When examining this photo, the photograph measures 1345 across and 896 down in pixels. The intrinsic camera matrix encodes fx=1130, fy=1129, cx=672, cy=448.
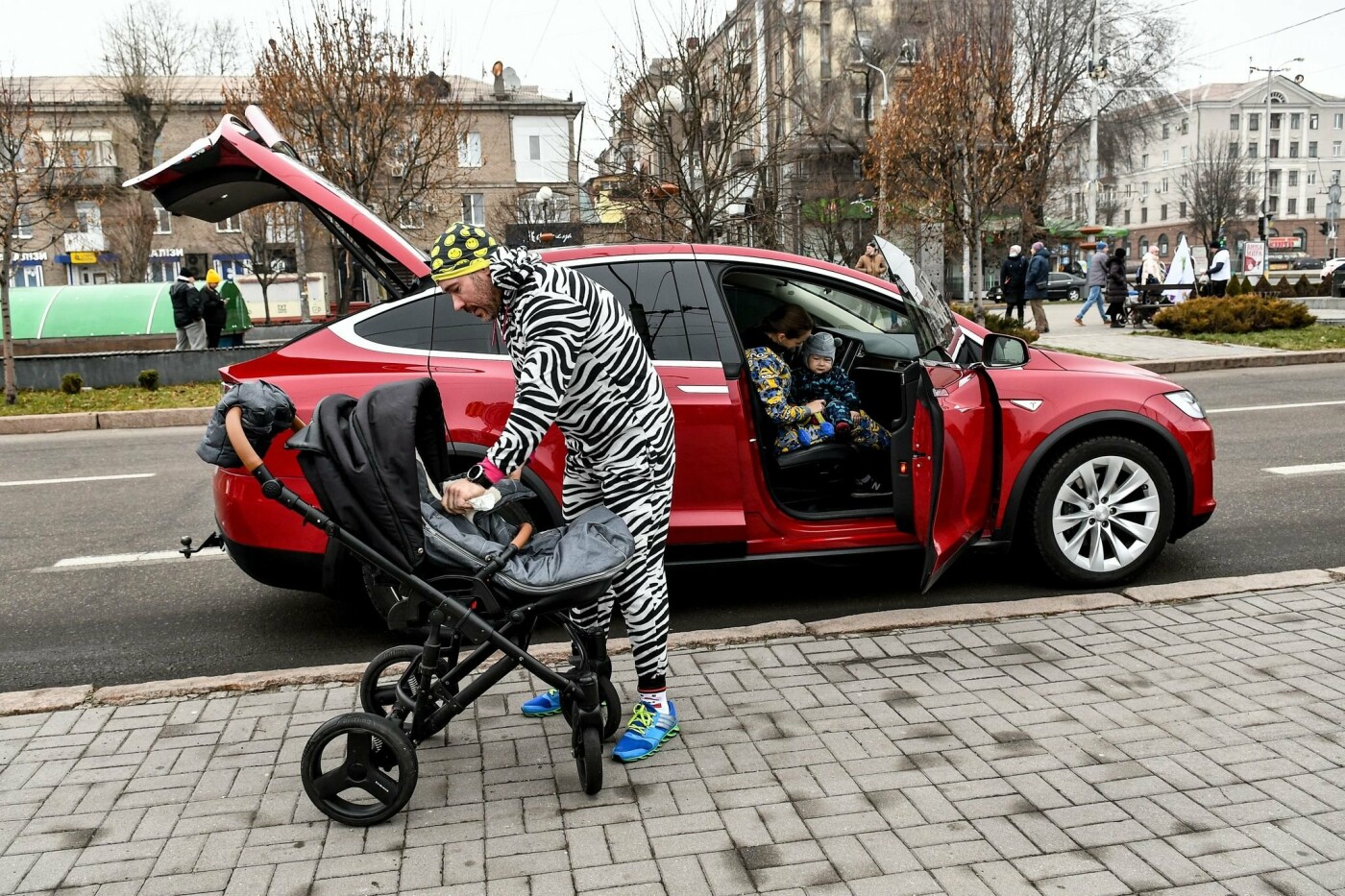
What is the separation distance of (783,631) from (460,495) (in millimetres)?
2038

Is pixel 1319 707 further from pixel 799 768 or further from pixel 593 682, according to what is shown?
pixel 593 682

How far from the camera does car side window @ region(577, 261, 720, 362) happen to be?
5148 millimetres

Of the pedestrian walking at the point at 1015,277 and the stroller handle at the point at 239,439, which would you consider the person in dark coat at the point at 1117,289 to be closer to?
the pedestrian walking at the point at 1015,277

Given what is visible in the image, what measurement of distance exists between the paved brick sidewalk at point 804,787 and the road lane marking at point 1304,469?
3.96 meters

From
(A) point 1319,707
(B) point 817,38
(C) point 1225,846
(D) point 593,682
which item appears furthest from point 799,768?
(B) point 817,38

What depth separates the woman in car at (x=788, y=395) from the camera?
538 cm

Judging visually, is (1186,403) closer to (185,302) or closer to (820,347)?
(820,347)

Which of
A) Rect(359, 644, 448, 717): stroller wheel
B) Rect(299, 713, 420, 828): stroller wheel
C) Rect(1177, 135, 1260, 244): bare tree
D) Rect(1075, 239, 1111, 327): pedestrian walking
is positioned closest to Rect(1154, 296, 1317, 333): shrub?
Rect(1075, 239, 1111, 327): pedestrian walking

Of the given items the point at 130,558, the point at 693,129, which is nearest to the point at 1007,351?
the point at 130,558

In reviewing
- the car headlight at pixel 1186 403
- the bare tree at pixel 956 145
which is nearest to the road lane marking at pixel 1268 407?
the car headlight at pixel 1186 403

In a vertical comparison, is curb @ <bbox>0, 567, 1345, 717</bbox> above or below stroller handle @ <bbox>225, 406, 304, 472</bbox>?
below

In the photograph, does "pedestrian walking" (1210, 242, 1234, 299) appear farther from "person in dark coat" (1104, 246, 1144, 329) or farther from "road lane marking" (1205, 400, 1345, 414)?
"road lane marking" (1205, 400, 1345, 414)

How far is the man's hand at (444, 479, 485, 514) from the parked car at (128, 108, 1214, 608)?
1.42m

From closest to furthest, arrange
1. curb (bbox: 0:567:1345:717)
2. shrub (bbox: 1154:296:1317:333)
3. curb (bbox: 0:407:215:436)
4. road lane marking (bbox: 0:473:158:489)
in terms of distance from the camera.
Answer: curb (bbox: 0:567:1345:717), road lane marking (bbox: 0:473:158:489), curb (bbox: 0:407:215:436), shrub (bbox: 1154:296:1317:333)
